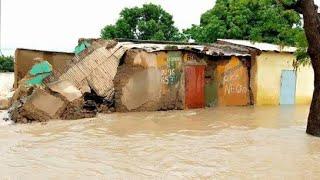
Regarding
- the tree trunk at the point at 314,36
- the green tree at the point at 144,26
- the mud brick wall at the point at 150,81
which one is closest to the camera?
the tree trunk at the point at 314,36

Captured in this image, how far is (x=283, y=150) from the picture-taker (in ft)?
29.9

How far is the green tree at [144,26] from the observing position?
26.7 m

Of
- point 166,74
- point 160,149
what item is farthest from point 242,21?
point 160,149

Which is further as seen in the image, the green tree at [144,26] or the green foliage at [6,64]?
the green foliage at [6,64]

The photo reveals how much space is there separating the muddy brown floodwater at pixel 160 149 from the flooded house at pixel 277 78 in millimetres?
4187

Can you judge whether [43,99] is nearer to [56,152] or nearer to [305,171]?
[56,152]

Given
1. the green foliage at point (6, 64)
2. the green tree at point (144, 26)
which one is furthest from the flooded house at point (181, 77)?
the green foliage at point (6, 64)

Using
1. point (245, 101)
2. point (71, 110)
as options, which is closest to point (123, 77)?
point (71, 110)

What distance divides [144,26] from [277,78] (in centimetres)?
1046

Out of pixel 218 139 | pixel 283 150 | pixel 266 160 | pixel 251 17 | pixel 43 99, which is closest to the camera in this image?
pixel 266 160

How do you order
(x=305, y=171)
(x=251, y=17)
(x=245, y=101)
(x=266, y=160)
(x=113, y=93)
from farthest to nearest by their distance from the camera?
(x=251, y=17) → (x=245, y=101) → (x=113, y=93) → (x=266, y=160) → (x=305, y=171)

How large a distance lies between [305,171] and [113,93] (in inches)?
324

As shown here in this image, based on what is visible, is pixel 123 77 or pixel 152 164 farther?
pixel 123 77

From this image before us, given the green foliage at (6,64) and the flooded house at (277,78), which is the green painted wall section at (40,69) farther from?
the green foliage at (6,64)
